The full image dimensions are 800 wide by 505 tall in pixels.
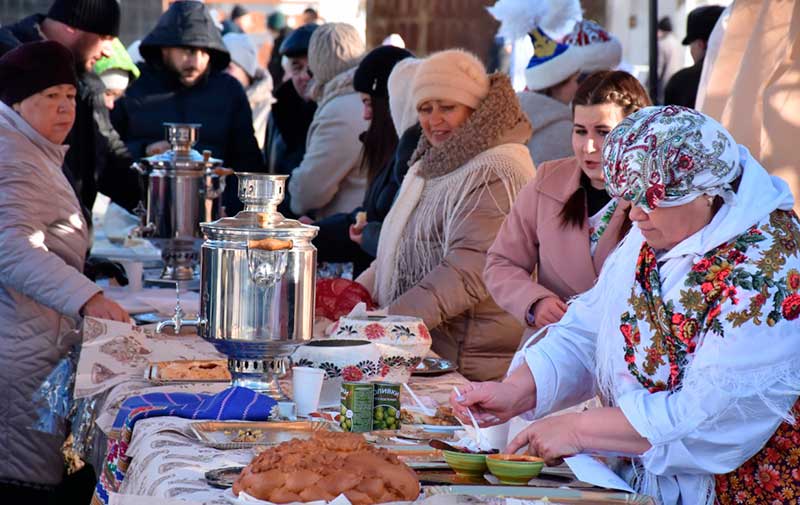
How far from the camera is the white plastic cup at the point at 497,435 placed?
8.41ft

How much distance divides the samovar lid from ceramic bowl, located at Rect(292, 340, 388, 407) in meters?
0.28

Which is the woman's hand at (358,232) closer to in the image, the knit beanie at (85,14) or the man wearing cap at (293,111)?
the knit beanie at (85,14)

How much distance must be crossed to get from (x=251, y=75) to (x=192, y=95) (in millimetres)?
4197

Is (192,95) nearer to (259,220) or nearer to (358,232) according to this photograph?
(358,232)

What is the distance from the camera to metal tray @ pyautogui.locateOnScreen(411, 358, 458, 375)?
10.9ft

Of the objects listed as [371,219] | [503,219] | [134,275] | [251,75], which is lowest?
[251,75]

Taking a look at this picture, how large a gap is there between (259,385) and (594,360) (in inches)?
31.7

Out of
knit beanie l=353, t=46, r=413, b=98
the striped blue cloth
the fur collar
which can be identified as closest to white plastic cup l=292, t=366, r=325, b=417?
the striped blue cloth

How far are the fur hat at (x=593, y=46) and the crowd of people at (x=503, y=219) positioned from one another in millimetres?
13

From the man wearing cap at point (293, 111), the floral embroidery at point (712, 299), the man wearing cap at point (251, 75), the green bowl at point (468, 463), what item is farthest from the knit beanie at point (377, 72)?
the man wearing cap at point (251, 75)

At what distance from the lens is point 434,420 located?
2762mm

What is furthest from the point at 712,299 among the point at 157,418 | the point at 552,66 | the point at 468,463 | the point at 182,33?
the point at 182,33

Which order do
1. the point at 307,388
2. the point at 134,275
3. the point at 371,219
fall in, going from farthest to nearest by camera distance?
the point at 371,219
the point at 134,275
the point at 307,388

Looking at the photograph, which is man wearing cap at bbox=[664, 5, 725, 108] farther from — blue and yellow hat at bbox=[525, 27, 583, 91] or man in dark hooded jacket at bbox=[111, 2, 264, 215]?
man in dark hooded jacket at bbox=[111, 2, 264, 215]
